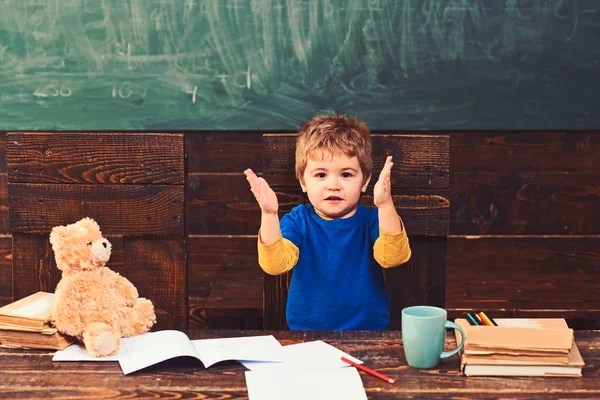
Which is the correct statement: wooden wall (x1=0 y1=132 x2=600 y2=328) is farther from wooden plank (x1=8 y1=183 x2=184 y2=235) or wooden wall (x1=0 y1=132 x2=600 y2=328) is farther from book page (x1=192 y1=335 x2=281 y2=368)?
book page (x1=192 y1=335 x2=281 y2=368)

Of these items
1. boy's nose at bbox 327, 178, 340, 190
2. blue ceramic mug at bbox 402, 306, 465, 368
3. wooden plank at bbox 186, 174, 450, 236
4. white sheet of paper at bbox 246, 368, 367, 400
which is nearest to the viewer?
white sheet of paper at bbox 246, 368, 367, 400

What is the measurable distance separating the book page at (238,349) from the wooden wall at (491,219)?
5.11ft

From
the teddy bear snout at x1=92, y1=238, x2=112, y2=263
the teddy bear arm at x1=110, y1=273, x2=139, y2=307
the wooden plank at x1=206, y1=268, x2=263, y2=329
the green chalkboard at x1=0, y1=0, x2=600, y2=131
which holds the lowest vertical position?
the wooden plank at x1=206, y1=268, x2=263, y2=329

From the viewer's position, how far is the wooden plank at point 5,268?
116 inches

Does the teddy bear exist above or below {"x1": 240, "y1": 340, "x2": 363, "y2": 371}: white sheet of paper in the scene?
above

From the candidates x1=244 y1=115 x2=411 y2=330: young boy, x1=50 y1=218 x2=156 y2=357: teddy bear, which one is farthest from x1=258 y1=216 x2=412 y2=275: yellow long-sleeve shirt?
x1=50 y1=218 x2=156 y2=357: teddy bear

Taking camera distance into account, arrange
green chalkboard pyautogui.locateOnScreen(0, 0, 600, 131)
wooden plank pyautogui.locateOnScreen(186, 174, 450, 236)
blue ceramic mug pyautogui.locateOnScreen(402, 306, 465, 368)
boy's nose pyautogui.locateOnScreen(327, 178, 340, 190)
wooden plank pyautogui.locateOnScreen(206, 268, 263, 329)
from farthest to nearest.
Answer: wooden plank pyautogui.locateOnScreen(186, 174, 450, 236)
green chalkboard pyautogui.locateOnScreen(0, 0, 600, 131)
wooden plank pyautogui.locateOnScreen(206, 268, 263, 329)
boy's nose pyautogui.locateOnScreen(327, 178, 340, 190)
blue ceramic mug pyautogui.locateOnScreen(402, 306, 465, 368)

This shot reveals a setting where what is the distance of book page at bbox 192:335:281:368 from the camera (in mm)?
1177

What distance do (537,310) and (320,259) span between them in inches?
58.7

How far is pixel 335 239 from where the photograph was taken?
167cm

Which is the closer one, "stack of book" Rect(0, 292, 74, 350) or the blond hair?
"stack of book" Rect(0, 292, 74, 350)

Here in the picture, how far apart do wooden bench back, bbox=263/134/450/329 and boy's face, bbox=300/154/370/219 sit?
121 mm

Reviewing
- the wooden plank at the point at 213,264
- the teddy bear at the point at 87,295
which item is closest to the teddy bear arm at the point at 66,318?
the teddy bear at the point at 87,295

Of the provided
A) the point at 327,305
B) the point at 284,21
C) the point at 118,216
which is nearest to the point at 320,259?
the point at 327,305
